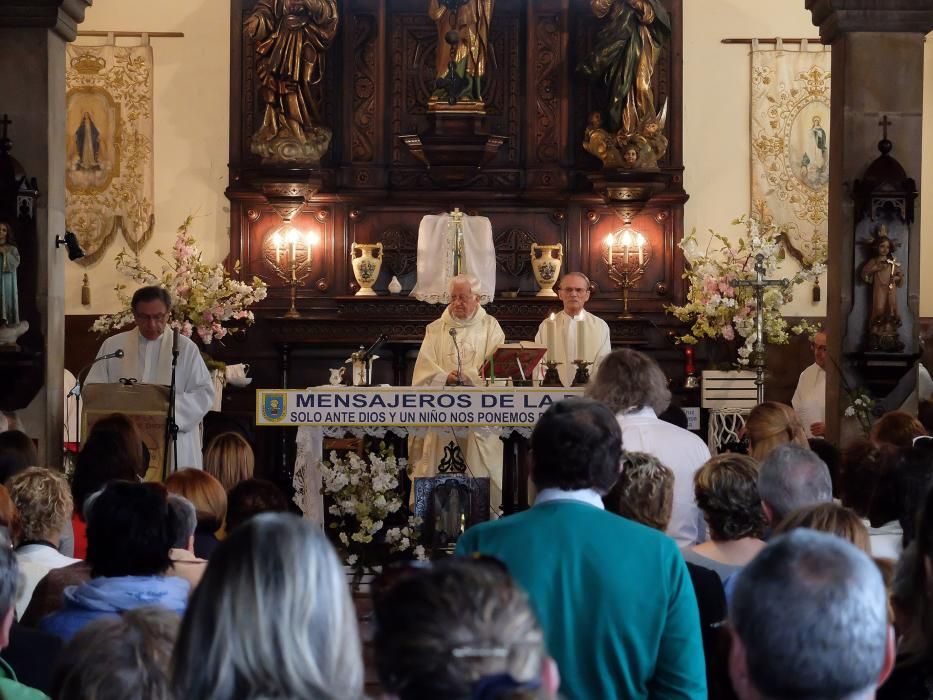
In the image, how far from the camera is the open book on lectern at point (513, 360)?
1008 cm

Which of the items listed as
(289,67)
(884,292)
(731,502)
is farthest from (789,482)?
(289,67)

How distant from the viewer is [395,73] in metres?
14.5

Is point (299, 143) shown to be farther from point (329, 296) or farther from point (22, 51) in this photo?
point (22, 51)

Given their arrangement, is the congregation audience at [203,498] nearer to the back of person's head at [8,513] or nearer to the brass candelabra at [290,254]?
the back of person's head at [8,513]

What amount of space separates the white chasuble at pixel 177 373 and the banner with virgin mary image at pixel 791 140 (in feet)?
22.6

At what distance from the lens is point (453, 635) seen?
1.97 metres

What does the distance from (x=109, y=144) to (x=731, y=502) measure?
11306mm

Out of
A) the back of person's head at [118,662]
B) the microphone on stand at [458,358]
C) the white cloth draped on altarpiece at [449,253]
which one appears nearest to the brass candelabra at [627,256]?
the white cloth draped on altarpiece at [449,253]

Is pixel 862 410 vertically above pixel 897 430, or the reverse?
pixel 897 430

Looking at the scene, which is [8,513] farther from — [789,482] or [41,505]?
[789,482]

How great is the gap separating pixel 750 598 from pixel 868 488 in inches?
123

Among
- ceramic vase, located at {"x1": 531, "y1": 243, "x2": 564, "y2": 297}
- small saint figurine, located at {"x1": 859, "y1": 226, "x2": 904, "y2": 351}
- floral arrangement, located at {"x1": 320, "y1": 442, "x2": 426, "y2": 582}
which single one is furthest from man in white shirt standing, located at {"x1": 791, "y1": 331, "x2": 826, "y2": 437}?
floral arrangement, located at {"x1": 320, "y1": 442, "x2": 426, "y2": 582}

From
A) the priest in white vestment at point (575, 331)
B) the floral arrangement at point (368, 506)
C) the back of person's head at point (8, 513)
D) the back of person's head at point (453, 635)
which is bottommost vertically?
the floral arrangement at point (368, 506)

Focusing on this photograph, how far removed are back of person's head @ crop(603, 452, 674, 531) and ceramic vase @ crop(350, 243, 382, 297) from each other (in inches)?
382
